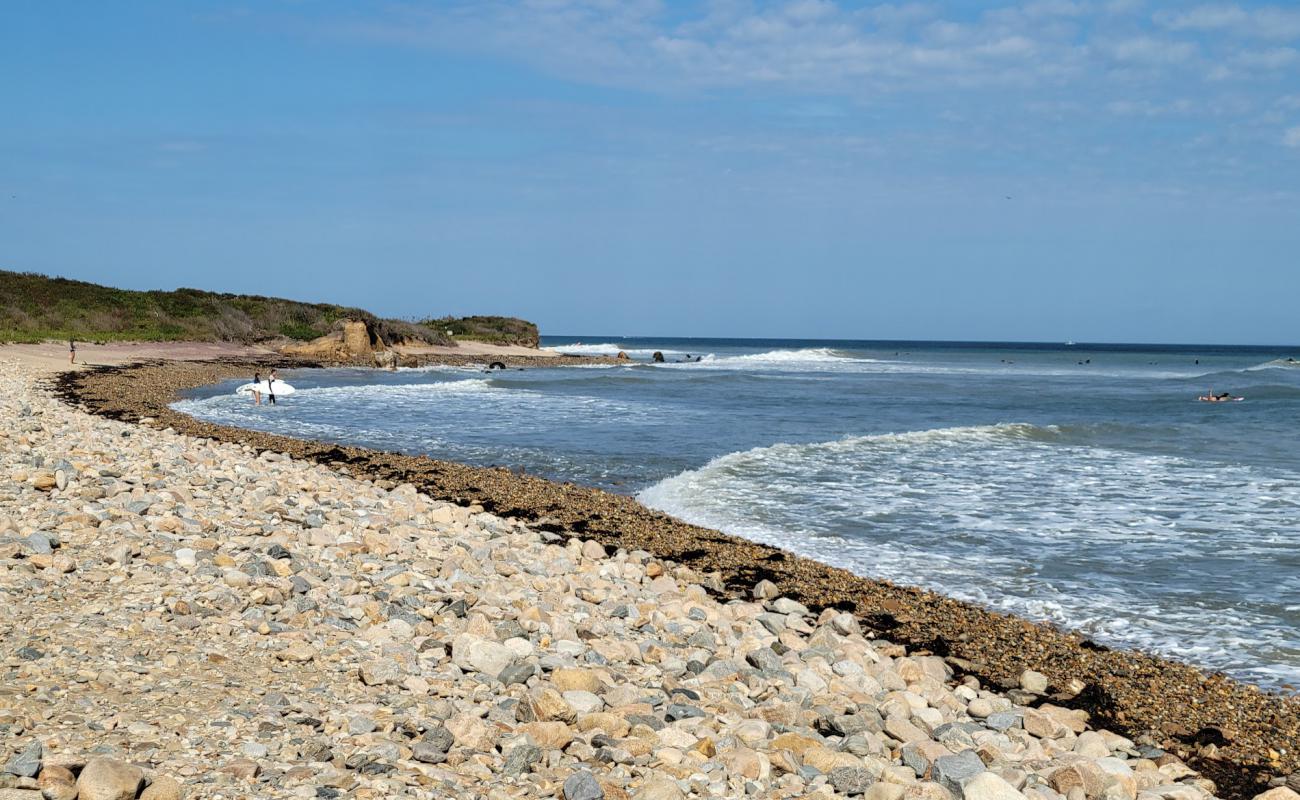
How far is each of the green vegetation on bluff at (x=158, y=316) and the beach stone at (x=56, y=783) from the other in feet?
152

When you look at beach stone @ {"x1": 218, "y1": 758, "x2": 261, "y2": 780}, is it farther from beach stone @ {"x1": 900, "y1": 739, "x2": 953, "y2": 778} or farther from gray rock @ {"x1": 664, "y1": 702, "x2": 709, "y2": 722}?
beach stone @ {"x1": 900, "y1": 739, "x2": 953, "y2": 778}

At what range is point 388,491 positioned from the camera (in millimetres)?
11016

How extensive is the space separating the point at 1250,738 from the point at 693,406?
2244 centimetres

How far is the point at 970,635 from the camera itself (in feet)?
22.9

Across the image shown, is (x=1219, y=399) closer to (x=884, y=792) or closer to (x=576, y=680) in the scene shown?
(x=884, y=792)

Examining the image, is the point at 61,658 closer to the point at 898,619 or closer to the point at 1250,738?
the point at 898,619

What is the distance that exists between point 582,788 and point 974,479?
11845mm

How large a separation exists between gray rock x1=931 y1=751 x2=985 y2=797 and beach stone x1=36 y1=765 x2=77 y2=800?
3560 millimetres

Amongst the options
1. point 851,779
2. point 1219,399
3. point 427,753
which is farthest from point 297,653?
point 1219,399

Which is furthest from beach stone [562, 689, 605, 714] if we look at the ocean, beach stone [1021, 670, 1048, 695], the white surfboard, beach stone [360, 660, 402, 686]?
the white surfboard

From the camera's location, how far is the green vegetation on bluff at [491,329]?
77.3 meters

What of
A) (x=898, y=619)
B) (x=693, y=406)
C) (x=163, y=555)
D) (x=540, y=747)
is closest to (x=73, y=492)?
(x=163, y=555)

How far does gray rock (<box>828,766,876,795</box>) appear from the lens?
4.00 meters

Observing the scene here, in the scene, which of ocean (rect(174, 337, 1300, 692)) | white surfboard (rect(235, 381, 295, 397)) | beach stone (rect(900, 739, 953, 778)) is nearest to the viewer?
beach stone (rect(900, 739, 953, 778))
